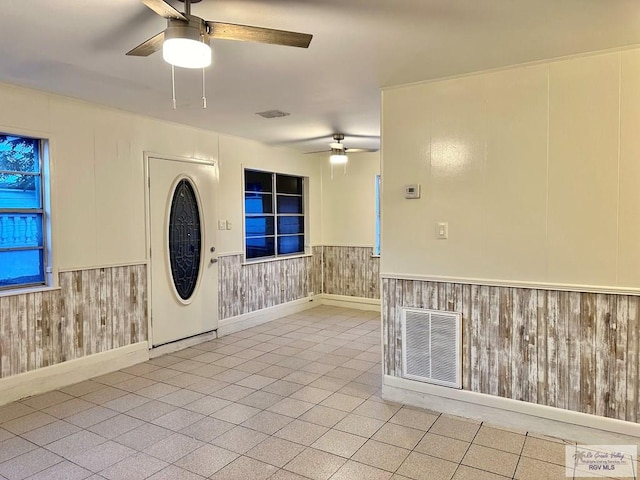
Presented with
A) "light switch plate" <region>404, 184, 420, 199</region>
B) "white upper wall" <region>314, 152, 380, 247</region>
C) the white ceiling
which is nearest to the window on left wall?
the white ceiling

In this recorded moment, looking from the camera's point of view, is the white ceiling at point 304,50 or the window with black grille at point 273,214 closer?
the white ceiling at point 304,50

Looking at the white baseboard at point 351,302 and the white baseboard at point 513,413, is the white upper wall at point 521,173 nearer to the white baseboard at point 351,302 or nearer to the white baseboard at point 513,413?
the white baseboard at point 513,413

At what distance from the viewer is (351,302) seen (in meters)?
6.88

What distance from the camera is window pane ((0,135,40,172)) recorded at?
338 cm

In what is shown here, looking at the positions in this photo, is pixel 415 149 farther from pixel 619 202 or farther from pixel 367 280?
pixel 367 280

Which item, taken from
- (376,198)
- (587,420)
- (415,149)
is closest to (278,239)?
(376,198)

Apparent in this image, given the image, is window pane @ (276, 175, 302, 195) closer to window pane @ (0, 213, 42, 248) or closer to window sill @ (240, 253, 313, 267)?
window sill @ (240, 253, 313, 267)

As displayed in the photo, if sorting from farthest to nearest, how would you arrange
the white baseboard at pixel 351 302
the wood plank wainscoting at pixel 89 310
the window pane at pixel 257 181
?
the white baseboard at pixel 351 302, the window pane at pixel 257 181, the wood plank wainscoting at pixel 89 310

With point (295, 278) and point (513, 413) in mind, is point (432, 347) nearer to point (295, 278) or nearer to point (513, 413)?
point (513, 413)

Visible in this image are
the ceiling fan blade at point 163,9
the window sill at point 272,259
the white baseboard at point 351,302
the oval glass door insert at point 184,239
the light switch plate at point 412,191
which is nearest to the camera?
the ceiling fan blade at point 163,9

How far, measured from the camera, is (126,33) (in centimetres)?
237

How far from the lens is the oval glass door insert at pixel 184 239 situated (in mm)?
4680

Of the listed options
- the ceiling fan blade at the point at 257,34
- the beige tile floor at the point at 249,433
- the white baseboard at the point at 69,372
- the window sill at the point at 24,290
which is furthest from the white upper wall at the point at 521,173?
the window sill at the point at 24,290

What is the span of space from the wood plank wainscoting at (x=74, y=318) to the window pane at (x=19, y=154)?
915 mm
